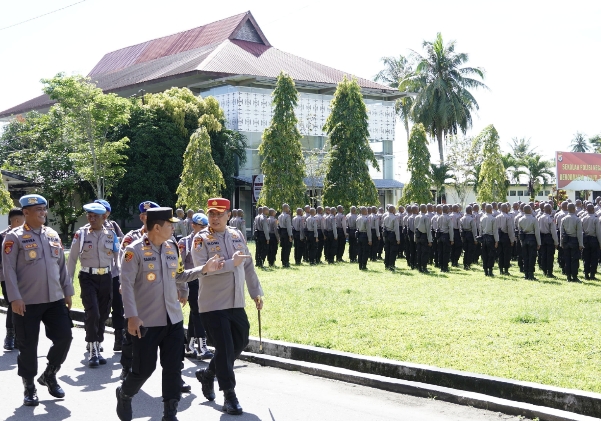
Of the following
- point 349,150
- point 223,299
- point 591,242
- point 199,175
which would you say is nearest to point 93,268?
point 223,299

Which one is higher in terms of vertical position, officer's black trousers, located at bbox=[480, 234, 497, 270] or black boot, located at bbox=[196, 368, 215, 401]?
officer's black trousers, located at bbox=[480, 234, 497, 270]

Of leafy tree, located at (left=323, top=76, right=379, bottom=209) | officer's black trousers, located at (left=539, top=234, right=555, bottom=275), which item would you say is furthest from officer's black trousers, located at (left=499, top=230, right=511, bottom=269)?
leafy tree, located at (left=323, top=76, right=379, bottom=209)

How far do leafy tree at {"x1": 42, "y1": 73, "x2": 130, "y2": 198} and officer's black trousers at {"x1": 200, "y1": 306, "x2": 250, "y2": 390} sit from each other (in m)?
34.3

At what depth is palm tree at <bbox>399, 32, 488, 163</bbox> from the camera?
60188 mm

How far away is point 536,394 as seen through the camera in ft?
23.5

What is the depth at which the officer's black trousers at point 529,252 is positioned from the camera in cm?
1906

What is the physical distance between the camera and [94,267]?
380 inches

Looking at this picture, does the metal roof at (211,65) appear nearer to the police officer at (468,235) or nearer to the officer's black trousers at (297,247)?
the officer's black trousers at (297,247)

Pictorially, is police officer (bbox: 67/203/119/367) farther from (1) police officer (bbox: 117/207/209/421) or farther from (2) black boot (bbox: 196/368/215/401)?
(1) police officer (bbox: 117/207/209/421)

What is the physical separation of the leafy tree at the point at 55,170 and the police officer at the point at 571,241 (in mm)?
29817

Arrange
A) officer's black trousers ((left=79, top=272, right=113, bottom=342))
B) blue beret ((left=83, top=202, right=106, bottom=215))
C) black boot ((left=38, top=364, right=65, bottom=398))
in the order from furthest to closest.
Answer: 1. officer's black trousers ((left=79, top=272, right=113, bottom=342))
2. blue beret ((left=83, top=202, right=106, bottom=215))
3. black boot ((left=38, top=364, right=65, bottom=398))

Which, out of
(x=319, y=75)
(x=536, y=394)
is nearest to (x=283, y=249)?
(x=536, y=394)

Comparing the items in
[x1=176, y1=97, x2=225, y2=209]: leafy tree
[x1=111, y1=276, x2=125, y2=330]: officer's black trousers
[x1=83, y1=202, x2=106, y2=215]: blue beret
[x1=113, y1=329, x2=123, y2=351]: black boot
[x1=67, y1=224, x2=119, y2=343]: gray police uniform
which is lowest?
[x1=113, y1=329, x2=123, y2=351]: black boot

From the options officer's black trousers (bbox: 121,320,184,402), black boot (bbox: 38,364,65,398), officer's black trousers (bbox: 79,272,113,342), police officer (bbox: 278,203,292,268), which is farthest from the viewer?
police officer (bbox: 278,203,292,268)
